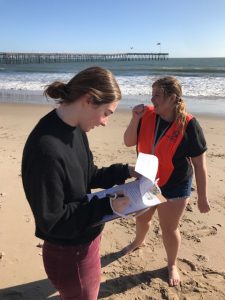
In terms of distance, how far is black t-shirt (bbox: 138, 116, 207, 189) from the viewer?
9.92ft

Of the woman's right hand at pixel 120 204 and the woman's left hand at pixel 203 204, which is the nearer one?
the woman's right hand at pixel 120 204

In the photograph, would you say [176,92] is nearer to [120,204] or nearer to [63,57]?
[120,204]

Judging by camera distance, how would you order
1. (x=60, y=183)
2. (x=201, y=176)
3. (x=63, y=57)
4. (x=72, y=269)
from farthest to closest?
(x=63, y=57)
(x=201, y=176)
(x=72, y=269)
(x=60, y=183)

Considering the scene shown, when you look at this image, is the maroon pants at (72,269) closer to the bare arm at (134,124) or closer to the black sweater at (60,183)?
the black sweater at (60,183)

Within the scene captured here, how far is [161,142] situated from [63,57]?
85.0 meters

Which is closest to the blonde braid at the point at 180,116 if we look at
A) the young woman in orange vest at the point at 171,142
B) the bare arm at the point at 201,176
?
the young woman in orange vest at the point at 171,142

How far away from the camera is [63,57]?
84875mm

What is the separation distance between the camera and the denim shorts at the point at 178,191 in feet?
10.4

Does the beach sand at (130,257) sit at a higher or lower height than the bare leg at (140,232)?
lower

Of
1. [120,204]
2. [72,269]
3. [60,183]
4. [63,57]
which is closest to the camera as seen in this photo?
[60,183]

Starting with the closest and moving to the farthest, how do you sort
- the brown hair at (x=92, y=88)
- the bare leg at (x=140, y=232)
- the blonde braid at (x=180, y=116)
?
the brown hair at (x=92, y=88), the blonde braid at (x=180, y=116), the bare leg at (x=140, y=232)

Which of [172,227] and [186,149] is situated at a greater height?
[186,149]

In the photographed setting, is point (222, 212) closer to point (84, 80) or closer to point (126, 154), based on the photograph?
point (126, 154)

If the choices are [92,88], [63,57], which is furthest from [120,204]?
[63,57]
